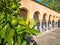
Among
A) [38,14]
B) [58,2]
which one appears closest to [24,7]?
[38,14]

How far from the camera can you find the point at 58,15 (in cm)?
3000

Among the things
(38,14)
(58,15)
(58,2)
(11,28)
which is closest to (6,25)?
(11,28)

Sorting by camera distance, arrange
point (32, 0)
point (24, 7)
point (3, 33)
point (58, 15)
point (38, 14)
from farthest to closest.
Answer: point (58, 15) → point (38, 14) → point (32, 0) → point (24, 7) → point (3, 33)

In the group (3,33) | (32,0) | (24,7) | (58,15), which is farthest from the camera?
(58,15)

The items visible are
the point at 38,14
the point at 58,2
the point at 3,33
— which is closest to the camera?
the point at 3,33

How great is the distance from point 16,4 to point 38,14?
1904 cm

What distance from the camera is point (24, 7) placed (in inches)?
641

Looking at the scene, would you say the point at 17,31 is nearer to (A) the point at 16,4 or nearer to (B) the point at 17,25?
Answer: (B) the point at 17,25

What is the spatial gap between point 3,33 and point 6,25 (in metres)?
0.05

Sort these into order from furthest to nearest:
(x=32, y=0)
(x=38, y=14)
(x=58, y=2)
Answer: (x=58, y=2), (x=38, y=14), (x=32, y=0)

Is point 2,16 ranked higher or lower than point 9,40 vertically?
higher

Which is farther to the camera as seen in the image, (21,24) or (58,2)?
(58,2)

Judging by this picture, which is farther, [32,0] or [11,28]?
[32,0]

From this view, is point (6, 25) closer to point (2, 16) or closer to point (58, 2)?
point (2, 16)
